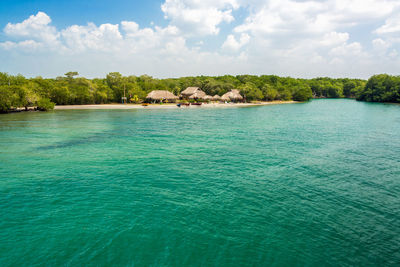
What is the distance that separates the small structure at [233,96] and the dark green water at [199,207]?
83.6 m

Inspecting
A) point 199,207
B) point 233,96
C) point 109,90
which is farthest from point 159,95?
point 199,207

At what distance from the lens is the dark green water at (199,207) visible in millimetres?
8641

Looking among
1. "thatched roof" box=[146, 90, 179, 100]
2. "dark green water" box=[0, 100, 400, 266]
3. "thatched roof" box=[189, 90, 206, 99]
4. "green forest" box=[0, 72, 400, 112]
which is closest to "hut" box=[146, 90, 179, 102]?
"thatched roof" box=[146, 90, 179, 100]

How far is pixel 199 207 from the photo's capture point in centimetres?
1180

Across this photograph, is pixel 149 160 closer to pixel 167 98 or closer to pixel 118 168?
pixel 118 168

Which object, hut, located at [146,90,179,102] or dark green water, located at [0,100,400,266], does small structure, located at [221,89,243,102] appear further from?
dark green water, located at [0,100,400,266]

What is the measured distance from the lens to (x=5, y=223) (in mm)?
10578

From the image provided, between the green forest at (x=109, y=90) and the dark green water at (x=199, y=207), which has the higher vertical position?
the green forest at (x=109, y=90)

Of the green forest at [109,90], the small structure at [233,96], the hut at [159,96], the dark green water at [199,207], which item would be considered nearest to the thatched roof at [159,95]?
the hut at [159,96]

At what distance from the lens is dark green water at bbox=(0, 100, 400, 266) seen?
28.3ft

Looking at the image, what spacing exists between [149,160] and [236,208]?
10.1 metres

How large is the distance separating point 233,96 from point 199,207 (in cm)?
9669

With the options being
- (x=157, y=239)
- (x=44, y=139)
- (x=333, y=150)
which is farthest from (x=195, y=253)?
(x=44, y=139)

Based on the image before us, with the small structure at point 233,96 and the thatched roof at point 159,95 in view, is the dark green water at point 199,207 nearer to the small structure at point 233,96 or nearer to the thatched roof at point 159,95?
the thatched roof at point 159,95
